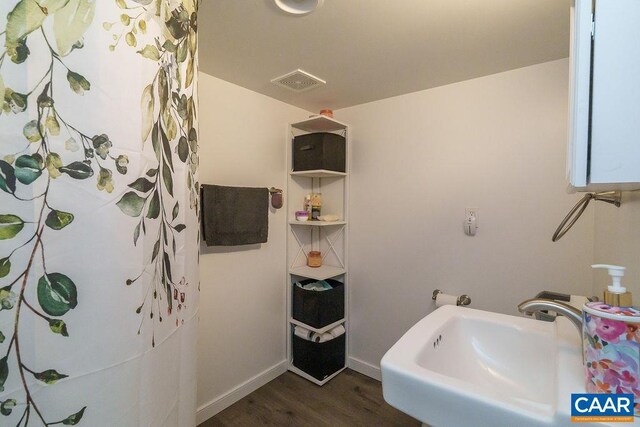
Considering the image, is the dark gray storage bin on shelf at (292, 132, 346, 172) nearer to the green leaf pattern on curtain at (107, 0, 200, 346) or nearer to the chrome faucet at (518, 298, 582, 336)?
the green leaf pattern on curtain at (107, 0, 200, 346)

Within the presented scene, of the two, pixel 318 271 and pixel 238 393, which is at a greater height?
pixel 318 271

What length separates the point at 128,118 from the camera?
23.0 inches

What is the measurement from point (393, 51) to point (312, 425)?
7.11ft

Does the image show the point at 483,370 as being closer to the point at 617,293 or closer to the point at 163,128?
the point at 617,293

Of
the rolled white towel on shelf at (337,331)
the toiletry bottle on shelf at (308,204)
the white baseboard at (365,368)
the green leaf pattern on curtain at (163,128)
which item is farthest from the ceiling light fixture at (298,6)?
the white baseboard at (365,368)

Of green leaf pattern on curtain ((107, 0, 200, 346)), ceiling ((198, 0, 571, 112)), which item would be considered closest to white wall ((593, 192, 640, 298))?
ceiling ((198, 0, 571, 112))

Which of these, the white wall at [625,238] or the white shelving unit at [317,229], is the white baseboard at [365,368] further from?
the white wall at [625,238]

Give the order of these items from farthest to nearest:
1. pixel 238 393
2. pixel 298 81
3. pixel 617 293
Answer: pixel 238 393, pixel 298 81, pixel 617 293

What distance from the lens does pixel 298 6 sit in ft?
3.53

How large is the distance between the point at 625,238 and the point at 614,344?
42 centimetres

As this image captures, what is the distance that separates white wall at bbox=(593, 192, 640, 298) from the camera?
67 centimetres

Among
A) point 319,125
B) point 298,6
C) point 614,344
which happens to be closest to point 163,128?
point 298,6

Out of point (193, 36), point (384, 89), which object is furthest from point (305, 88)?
point (193, 36)

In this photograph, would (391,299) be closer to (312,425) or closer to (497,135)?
(312,425)
